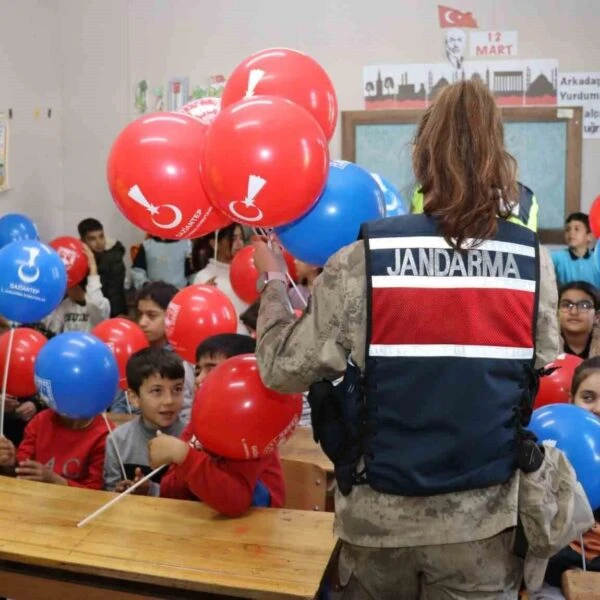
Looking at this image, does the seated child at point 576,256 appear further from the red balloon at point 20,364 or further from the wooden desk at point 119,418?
the red balloon at point 20,364

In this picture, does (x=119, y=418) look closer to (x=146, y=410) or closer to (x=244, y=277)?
(x=146, y=410)

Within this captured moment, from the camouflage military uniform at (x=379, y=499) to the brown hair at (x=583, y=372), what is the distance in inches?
44.1

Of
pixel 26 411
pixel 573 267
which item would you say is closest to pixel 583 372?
pixel 26 411

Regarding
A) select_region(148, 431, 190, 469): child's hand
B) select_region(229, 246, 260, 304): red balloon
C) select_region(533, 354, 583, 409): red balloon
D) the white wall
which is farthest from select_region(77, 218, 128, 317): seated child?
select_region(148, 431, 190, 469): child's hand

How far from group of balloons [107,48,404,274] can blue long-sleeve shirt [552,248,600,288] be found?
3183 millimetres

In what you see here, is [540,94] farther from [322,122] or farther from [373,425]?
[373,425]

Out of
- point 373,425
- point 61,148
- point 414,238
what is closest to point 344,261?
point 414,238

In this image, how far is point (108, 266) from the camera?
5570 mm

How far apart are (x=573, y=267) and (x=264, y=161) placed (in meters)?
3.64

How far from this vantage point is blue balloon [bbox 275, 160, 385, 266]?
1.76 m

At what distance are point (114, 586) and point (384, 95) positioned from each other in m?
4.69

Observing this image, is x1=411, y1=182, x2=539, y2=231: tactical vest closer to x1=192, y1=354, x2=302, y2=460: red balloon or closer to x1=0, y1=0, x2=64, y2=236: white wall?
x1=192, y1=354, x2=302, y2=460: red balloon

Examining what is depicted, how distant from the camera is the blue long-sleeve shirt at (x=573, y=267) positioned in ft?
15.5

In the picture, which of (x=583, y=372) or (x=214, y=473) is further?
(x=583, y=372)
